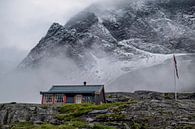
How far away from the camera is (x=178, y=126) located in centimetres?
2192

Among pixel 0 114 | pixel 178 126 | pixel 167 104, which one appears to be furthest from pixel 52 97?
pixel 178 126

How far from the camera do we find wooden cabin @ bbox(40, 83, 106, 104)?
176ft

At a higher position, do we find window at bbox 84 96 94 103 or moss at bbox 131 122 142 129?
window at bbox 84 96 94 103

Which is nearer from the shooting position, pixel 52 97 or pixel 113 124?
pixel 113 124

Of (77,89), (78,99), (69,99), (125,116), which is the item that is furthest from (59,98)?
(125,116)

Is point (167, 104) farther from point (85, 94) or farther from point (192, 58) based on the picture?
point (192, 58)

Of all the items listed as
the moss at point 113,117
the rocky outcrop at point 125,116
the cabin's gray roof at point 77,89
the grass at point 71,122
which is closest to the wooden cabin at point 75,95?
the cabin's gray roof at point 77,89

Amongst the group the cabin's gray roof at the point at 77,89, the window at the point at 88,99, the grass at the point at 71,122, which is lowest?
the grass at the point at 71,122

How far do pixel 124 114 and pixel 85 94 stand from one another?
92.0 ft

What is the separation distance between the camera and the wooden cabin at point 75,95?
53781 millimetres

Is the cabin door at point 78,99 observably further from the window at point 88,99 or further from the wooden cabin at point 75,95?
the window at point 88,99

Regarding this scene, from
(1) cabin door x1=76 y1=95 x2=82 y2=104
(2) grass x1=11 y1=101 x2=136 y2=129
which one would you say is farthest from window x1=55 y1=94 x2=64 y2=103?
(2) grass x1=11 y1=101 x2=136 y2=129

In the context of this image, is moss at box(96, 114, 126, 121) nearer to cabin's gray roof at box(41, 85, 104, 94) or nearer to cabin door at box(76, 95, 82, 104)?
cabin's gray roof at box(41, 85, 104, 94)

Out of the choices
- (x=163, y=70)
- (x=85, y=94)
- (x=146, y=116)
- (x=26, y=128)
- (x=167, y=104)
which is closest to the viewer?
(x=26, y=128)
